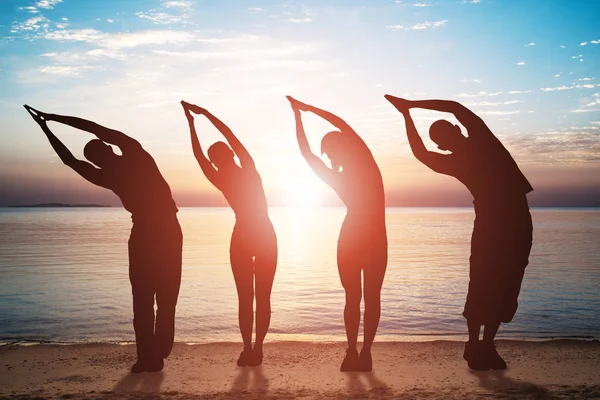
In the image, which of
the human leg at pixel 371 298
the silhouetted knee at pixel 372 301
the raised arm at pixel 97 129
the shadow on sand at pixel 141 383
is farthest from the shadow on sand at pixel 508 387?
the raised arm at pixel 97 129

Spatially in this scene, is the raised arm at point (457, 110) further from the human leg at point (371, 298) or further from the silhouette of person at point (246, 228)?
the silhouette of person at point (246, 228)

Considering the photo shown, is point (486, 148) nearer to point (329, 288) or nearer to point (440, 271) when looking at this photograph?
point (329, 288)

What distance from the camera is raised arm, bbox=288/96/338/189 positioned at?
30.4ft

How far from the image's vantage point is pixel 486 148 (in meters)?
9.21

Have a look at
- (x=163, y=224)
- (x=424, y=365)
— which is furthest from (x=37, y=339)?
(x=424, y=365)

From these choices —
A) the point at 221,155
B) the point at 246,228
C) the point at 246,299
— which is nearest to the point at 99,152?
the point at 221,155

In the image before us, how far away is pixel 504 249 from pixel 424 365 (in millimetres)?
2193

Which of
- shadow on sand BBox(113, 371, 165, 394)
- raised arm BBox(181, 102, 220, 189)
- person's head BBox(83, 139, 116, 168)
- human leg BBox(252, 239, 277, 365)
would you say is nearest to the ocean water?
human leg BBox(252, 239, 277, 365)

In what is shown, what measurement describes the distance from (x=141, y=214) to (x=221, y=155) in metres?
1.53

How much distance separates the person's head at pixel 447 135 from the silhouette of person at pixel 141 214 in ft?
14.2

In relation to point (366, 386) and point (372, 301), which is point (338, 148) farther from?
point (366, 386)

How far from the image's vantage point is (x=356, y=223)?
912 centimetres

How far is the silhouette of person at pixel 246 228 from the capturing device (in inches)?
370

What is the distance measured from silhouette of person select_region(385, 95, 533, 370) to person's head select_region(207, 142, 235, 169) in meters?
2.71
